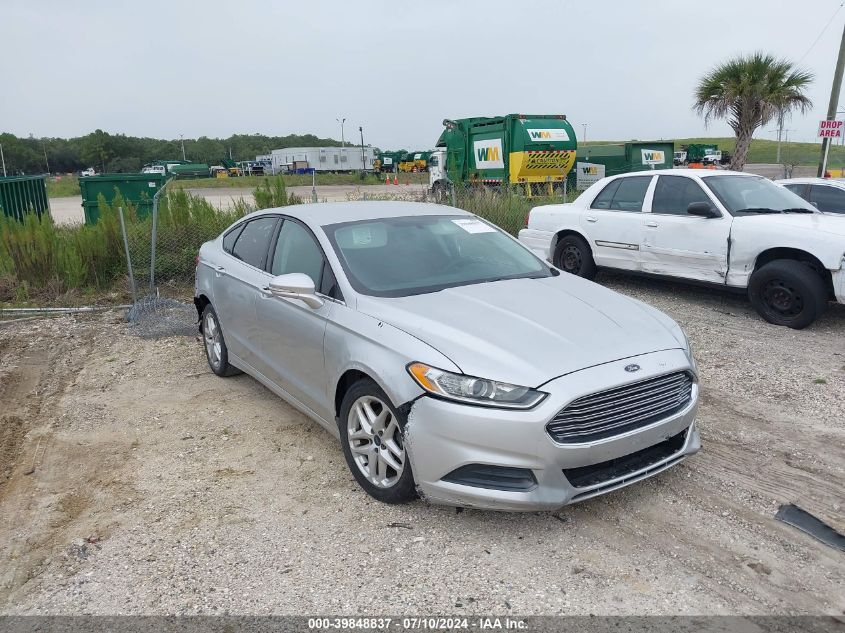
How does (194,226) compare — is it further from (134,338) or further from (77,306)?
(134,338)

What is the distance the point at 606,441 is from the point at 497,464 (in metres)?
0.53

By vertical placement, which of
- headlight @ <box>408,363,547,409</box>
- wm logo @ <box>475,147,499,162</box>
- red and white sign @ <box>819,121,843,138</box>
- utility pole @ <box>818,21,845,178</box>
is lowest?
headlight @ <box>408,363,547,409</box>

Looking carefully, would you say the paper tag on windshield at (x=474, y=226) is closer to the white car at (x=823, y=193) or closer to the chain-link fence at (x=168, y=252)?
the chain-link fence at (x=168, y=252)

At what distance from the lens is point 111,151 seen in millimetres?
93688

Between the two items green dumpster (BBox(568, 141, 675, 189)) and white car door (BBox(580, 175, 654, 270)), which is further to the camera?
green dumpster (BBox(568, 141, 675, 189))

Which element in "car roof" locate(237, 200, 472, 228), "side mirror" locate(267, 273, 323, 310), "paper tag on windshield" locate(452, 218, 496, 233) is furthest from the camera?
"paper tag on windshield" locate(452, 218, 496, 233)

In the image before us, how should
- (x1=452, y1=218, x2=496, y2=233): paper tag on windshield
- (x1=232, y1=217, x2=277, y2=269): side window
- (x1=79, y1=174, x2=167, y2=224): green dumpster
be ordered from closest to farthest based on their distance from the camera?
(x1=452, y1=218, x2=496, y2=233): paper tag on windshield → (x1=232, y1=217, x2=277, y2=269): side window → (x1=79, y1=174, x2=167, y2=224): green dumpster

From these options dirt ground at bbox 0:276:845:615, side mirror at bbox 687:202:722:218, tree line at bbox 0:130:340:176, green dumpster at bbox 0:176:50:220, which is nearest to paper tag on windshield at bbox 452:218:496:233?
dirt ground at bbox 0:276:845:615

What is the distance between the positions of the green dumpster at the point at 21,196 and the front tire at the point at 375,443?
34.6 ft

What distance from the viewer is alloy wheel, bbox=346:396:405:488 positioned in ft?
11.3

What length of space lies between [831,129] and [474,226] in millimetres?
15842

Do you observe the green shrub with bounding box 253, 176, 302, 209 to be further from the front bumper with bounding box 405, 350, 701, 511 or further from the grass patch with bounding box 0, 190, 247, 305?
the front bumper with bounding box 405, 350, 701, 511

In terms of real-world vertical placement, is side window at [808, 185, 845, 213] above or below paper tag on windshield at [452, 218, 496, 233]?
below

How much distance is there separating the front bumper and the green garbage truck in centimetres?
Answer: 1554
